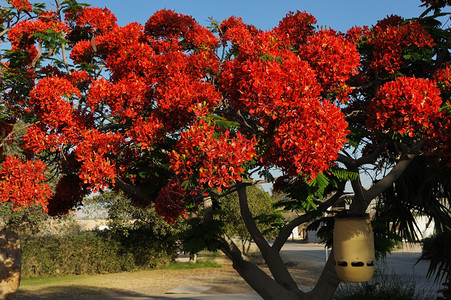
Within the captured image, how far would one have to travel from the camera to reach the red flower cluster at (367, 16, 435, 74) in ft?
25.5

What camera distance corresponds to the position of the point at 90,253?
2486 cm

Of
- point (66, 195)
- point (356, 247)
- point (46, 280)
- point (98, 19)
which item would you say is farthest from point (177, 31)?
point (46, 280)

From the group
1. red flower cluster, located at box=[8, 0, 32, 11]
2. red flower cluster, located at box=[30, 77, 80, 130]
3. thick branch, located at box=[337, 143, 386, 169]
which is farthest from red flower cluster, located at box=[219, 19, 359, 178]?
red flower cluster, located at box=[8, 0, 32, 11]

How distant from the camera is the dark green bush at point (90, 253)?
78.1ft

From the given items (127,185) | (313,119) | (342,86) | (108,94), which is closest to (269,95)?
(313,119)

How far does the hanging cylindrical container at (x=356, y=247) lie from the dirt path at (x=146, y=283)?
39.4ft

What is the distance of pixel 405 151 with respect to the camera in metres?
8.06

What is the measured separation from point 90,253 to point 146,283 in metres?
5.05

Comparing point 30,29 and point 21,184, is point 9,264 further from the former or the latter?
point 21,184

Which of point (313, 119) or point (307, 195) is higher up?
point (313, 119)

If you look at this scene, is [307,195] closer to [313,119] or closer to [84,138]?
[313,119]

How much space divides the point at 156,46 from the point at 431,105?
192 inches

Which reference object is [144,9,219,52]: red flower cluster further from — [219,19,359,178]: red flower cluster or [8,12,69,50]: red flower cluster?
[219,19,359,178]: red flower cluster

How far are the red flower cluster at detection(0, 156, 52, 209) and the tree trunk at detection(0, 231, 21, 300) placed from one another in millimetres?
7393
